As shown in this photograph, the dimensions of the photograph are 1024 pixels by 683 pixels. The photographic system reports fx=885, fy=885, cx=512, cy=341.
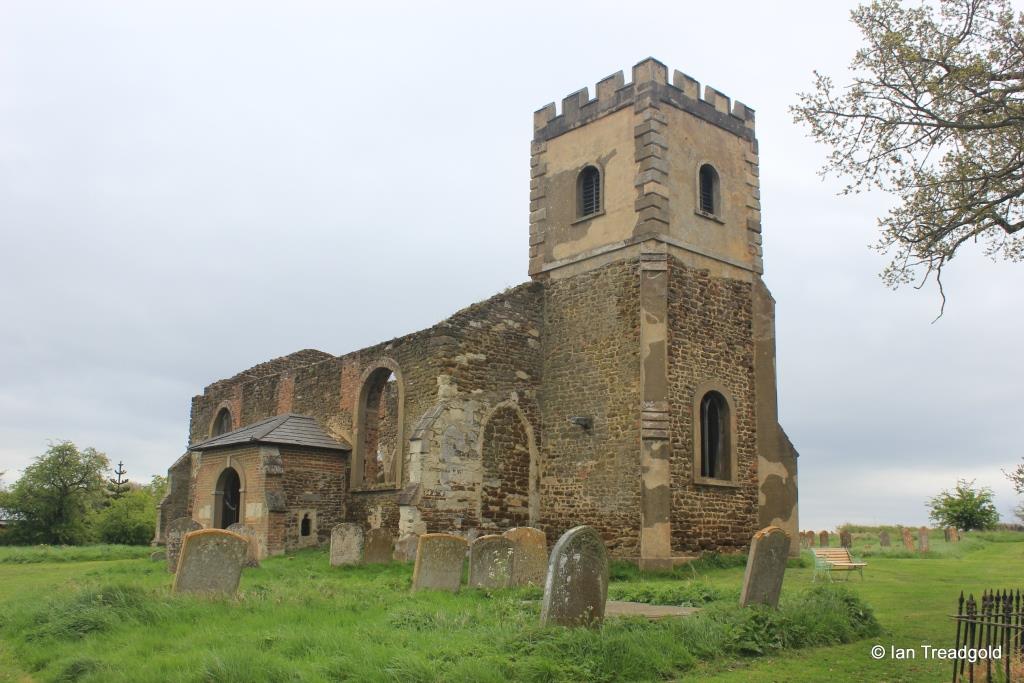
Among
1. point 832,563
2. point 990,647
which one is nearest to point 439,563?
point 990,647

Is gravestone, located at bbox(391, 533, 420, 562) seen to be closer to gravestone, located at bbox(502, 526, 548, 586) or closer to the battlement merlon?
gravestone, located at bbox(502, 526, 548, 586)

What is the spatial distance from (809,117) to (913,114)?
141 centimetres

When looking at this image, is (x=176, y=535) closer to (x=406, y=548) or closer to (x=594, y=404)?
(x=406, y=548)

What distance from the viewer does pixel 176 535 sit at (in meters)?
19.1

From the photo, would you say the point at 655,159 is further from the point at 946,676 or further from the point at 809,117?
the point at 946,676

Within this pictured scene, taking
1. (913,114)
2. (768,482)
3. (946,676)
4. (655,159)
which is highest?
(655,159)

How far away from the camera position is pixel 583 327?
69.6 feet

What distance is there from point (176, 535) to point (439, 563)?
28.9ft

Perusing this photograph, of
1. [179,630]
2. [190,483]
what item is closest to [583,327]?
[179,630]

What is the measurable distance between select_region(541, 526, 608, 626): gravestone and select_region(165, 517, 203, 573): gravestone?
10931mm

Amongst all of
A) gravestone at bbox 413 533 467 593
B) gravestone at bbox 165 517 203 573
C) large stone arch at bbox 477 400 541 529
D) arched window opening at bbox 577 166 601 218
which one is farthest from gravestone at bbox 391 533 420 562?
arched window opening at bbox 577 166 601 218

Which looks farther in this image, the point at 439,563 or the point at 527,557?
the point at 527,557

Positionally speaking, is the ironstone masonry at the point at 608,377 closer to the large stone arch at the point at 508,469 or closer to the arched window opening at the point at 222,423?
the large stone arch at the point at 508,469

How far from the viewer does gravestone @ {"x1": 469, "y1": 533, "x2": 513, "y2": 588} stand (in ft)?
44.0
